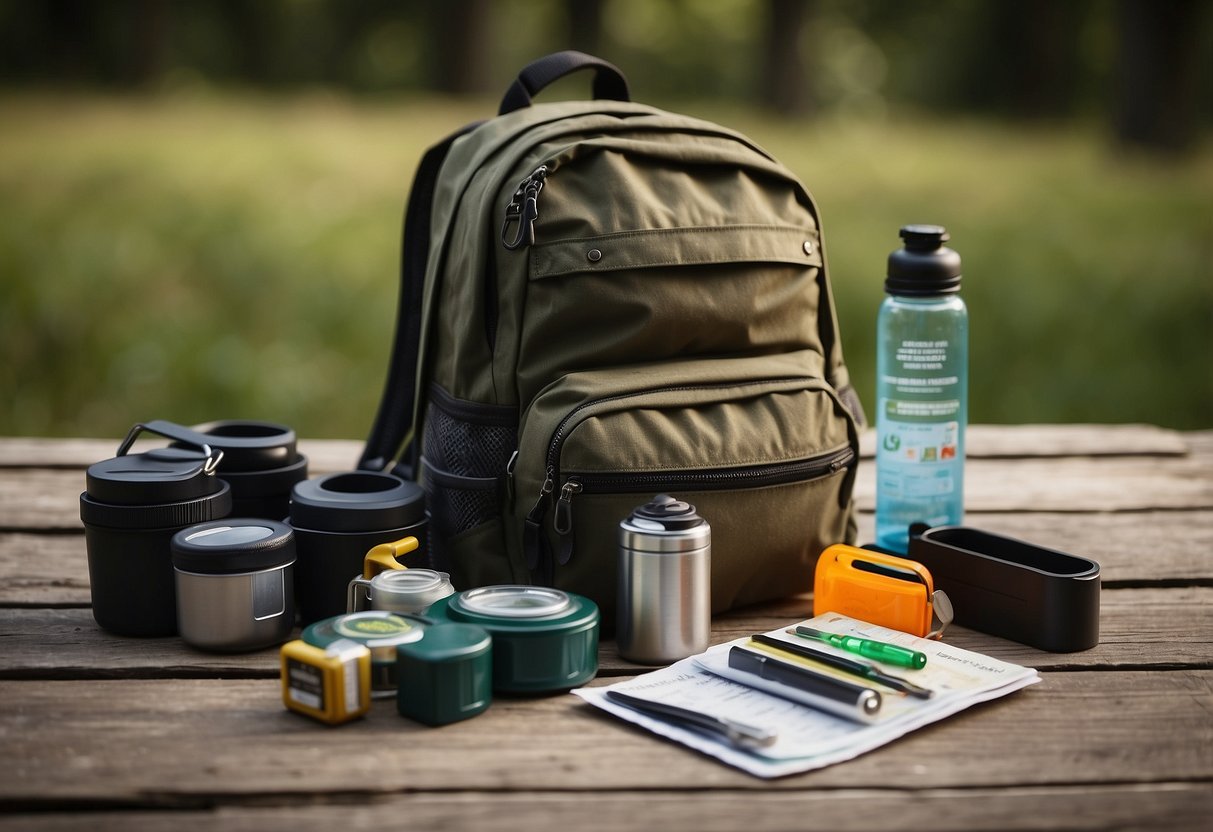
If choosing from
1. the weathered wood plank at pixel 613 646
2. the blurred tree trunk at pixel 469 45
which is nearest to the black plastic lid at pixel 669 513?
the weathered wood plank at pixel 613 646

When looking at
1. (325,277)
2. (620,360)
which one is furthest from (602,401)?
(325,277)

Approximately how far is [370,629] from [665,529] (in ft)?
1.30

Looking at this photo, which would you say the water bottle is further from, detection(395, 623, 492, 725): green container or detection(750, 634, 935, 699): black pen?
detection(395, 623, 492, 725): green container

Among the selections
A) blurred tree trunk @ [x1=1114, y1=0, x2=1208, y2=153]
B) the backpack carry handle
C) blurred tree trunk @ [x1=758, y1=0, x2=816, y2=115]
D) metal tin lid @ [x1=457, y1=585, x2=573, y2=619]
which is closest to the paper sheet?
metal tin lid @ [x1=457, y1=585, x2=573, y2=619]

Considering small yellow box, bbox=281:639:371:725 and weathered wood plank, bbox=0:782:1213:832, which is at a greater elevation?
small yellow box, bbox=281:639:371:725

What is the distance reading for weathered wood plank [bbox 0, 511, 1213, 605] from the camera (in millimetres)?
2111

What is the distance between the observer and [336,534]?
6.01 feet

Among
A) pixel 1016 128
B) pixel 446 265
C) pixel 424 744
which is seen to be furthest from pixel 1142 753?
pixel 1016 128

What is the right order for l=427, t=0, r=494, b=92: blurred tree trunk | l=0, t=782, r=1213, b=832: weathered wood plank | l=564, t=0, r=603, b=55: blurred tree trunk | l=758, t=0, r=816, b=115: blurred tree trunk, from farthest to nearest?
l=564, t=0, r=603, b=55: blurred tree trunk, l=758, t=0, r=816, b=115: blurred tree trunk, l=427, t=0, r=494, b=92: blurred tree trunk, l=0, t=782, r=1213, b=832: weathered wood plank

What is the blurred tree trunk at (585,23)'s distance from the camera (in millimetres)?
10336

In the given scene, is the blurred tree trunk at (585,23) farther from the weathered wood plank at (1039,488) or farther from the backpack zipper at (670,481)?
the backpack zipper at (670,481)

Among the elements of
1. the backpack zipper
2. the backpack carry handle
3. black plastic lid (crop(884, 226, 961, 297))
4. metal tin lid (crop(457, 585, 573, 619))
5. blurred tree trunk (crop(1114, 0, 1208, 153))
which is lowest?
metal tin lid (crop(457, 585, 573, 619))

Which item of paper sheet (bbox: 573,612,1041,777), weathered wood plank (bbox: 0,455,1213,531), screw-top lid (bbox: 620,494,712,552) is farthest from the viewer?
weathered wood plank (bbox: 0,455,1213,531)

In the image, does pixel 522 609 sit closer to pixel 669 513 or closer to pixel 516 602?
pixel 516 602
